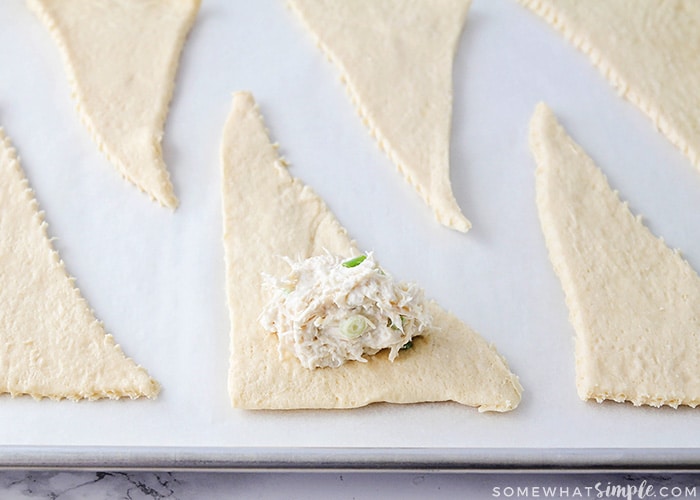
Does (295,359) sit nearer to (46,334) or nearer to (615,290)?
(46,334)

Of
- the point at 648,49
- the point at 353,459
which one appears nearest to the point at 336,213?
the point at 353,459

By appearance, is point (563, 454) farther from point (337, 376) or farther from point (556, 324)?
point (337, 376)

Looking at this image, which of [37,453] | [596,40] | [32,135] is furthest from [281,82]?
[37,453]

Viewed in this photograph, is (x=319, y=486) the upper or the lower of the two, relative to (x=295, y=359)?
lower

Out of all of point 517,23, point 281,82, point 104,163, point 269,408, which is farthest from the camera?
point 517,23

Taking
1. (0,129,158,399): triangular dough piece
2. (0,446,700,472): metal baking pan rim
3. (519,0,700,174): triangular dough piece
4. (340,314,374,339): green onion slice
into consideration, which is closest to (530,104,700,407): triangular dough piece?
(0,446,700,472): metal baking pan rim

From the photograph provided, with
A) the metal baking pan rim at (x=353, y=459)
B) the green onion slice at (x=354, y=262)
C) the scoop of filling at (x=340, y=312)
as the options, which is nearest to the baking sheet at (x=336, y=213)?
the metal baking pan rim at (x=353, y=459)
